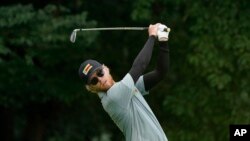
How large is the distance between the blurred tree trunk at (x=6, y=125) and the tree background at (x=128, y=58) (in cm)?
2

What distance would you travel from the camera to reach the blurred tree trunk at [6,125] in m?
15.3

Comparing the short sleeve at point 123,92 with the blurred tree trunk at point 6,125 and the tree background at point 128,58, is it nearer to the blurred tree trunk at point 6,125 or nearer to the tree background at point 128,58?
the tree background at point 128,58

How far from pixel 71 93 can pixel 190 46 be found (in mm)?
2050

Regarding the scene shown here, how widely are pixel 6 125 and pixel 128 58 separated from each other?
108 inches

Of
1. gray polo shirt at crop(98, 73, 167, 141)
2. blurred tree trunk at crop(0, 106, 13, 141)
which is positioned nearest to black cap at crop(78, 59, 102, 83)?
gray polo shirt at crop(98, 73, 167, 141)

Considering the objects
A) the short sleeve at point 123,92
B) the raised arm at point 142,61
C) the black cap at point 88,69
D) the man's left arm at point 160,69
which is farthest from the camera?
the man's left arm at point 160,69

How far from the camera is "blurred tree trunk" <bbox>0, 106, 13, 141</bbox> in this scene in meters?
15.3

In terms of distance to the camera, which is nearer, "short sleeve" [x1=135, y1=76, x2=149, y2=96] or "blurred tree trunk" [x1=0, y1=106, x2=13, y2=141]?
"short sleeve" [x1=135, y1=76, x2=149, y2=96]

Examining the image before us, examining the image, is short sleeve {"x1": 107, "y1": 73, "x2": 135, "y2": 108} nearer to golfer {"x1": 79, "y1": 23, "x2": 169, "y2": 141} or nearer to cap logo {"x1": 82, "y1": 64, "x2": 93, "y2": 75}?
golfer {"x1": 79, "y1": 23, "x2": 169, "y2": 141}

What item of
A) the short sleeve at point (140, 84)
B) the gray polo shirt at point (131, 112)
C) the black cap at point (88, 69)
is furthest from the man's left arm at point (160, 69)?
the black cap at point (88, 69)

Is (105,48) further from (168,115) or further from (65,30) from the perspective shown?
(65,30)

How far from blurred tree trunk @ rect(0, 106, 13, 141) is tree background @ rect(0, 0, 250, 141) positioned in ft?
0.06

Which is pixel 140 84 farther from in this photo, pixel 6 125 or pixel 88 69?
pixel 6 125

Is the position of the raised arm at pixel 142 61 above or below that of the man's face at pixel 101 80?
above
